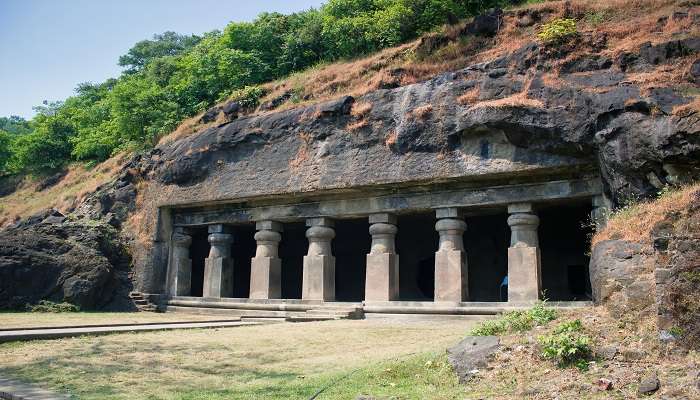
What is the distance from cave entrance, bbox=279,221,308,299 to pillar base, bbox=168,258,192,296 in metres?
4.27

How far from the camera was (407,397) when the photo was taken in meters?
5.79

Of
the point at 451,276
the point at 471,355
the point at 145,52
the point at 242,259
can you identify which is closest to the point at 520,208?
the point at 451,276

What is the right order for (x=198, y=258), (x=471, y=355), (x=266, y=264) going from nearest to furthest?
(x=471, y=355) < (x=266, y=264) < (x=198, y=258)

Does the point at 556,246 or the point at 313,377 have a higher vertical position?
the point at 556,246

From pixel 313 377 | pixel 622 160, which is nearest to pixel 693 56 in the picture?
pixel 622 160

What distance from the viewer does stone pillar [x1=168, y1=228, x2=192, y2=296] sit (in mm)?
20625

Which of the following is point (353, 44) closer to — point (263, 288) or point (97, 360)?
point (263, 288)

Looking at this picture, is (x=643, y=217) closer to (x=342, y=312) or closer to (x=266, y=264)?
(x=342, y=312)

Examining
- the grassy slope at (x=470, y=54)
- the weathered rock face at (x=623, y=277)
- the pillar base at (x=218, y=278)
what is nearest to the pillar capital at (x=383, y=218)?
the grassy slope at (x=470, y=54)

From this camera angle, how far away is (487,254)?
2023 centimetres

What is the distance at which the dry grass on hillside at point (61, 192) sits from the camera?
77.8 feet

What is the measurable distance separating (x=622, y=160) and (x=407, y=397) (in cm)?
831

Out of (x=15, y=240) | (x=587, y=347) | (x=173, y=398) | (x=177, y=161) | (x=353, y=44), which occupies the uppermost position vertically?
(x=353, y=44)

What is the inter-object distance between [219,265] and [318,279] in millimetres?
4130
